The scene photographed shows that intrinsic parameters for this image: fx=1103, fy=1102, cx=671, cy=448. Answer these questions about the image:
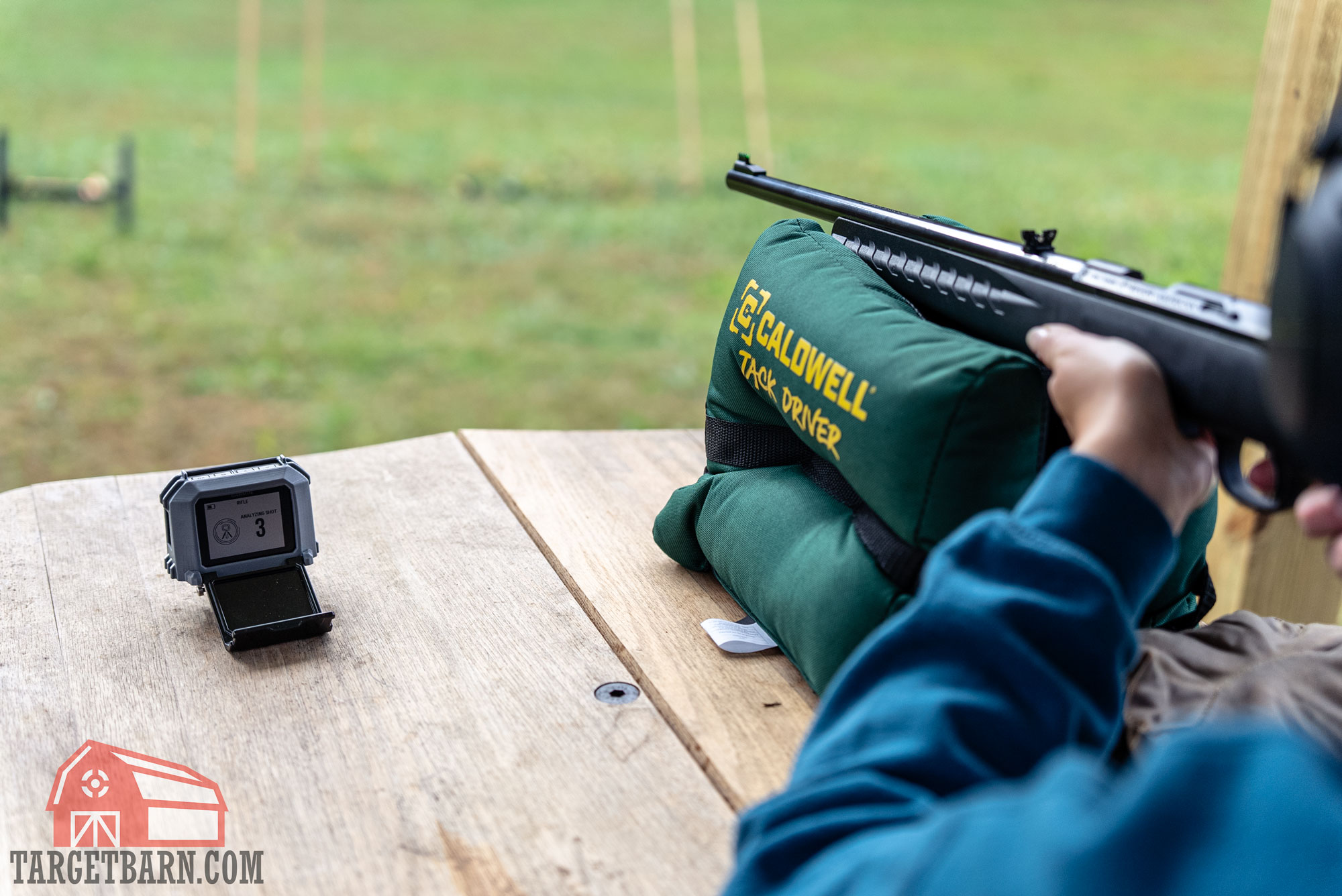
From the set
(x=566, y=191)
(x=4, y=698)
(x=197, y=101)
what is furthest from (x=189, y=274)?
(x=4, y=698)

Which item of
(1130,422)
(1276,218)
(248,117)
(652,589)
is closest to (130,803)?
(652,589)

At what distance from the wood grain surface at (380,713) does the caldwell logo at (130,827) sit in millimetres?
12

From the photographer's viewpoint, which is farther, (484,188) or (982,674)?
(484,188)

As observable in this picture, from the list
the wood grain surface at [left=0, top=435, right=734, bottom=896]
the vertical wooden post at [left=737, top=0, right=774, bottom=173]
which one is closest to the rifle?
the wood grain surface at [left=0, top=435, right=734, bottom=896]

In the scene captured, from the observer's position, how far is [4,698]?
0.99 m

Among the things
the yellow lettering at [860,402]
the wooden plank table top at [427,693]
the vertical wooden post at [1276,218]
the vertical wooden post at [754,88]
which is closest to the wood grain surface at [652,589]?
the wooden plank table top at [427,693]

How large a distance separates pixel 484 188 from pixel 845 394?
218 inches

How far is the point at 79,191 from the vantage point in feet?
17.0

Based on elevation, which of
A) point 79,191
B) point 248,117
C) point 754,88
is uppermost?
point 754,88

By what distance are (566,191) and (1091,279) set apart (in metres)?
5.54

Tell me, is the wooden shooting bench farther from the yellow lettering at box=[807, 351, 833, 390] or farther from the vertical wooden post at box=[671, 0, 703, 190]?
the vertical wooden post at box=[671, 0, 703, 190]

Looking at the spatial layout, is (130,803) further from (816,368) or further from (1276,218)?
(1276,218)

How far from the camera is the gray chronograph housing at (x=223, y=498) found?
3.58 feet

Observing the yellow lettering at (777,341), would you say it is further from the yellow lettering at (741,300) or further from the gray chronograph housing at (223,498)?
the gray chronograph housing at (223,498)
